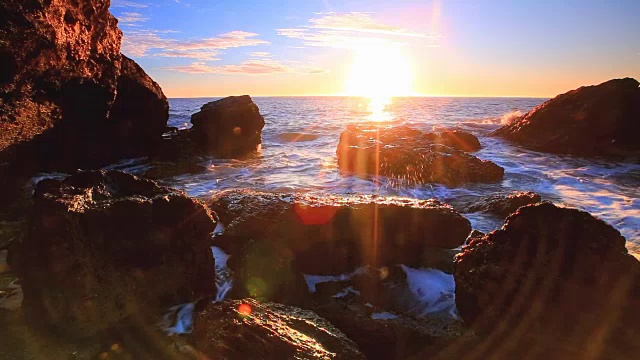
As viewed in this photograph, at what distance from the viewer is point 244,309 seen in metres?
2.83

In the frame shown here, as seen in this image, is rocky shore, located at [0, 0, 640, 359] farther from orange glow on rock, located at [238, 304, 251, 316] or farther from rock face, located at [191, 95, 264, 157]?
rock face, located at [191, 95, 264, 157]

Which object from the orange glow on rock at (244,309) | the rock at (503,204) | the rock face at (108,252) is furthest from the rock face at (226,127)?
the orange glow on rock at (244,309)

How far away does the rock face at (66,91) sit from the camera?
7.14 m

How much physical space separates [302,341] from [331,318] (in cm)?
78

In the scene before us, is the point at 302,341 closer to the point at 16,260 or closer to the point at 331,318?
the point at 331,318

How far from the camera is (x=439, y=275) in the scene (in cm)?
437

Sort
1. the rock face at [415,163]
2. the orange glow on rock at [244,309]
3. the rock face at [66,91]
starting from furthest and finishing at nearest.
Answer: the rock face at [415,163], the rock face at [66,91], the orange glow on rock at [244,309]

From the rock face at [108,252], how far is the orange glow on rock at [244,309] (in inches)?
44.7

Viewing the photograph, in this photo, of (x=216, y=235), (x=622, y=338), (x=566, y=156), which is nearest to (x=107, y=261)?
(x=216, y=235)

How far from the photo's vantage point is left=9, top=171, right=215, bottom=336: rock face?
10.2ft

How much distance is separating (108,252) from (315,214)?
2.19 m

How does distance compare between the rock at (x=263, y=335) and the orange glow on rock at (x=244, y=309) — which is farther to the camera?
the orange glow on rock at (x=244, y=309)

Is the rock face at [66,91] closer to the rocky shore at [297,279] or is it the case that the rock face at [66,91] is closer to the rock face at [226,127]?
the rocky shore at [297,279]

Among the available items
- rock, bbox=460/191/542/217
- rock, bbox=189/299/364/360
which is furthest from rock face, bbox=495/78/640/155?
rock, bbox=189/299/364/360
